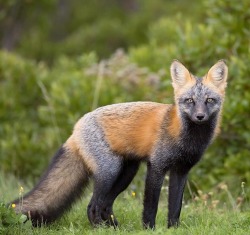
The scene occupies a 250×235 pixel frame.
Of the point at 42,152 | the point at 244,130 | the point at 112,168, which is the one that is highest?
the point at 112,168

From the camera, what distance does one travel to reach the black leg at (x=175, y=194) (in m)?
7.60

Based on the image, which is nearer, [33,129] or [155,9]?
[33,129]

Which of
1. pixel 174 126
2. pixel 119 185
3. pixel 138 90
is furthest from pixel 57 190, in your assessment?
pixel 138 90

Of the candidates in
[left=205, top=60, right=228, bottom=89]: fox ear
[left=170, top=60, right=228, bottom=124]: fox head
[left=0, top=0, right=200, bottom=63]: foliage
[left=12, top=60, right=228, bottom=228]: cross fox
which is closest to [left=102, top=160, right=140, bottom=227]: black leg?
[left=12, top=60, right=228, bottom=228]: cross fox

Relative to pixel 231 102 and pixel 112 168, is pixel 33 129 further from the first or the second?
pixel 112 168

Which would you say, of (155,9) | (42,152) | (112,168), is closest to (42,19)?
(155,9)

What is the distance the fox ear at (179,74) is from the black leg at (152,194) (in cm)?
103

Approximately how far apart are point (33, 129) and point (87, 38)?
13582 millimetres

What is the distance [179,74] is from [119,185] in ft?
4.72

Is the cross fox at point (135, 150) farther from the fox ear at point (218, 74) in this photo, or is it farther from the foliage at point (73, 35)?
the foliage at point (73, 35)

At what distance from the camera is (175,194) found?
25.2 ft

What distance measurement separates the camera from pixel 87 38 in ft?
95.6

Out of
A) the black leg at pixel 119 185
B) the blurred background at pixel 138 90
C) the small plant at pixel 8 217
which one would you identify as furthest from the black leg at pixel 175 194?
the blurred background at pixel 138 90

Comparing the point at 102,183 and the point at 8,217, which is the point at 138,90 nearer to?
the point at 102,183
